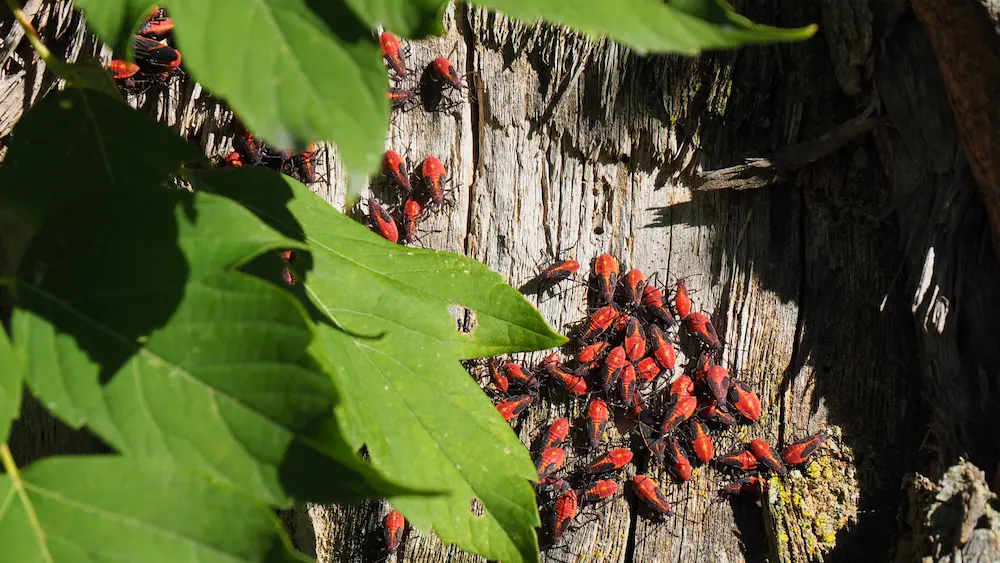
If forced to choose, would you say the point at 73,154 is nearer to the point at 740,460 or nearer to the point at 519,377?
the point at 519,377

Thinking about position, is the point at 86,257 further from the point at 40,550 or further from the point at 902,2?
the point at 902,2

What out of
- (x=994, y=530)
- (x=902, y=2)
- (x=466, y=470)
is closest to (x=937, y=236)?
(x=902, y=2)

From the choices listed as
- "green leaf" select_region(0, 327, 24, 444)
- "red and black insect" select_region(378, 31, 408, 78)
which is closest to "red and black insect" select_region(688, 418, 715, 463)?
"red and black insect" select_region(378, 31, 408, 78)

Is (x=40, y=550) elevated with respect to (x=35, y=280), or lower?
lower

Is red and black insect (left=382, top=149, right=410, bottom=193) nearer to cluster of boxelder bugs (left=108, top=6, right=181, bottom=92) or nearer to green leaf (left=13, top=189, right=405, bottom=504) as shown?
cluster of boxelder bugs (left=108, top=6, right=181, bottom=92)

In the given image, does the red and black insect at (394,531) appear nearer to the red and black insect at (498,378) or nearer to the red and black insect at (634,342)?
the red and black insect at (498,378)

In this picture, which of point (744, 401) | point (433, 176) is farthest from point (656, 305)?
point (433, 176)
